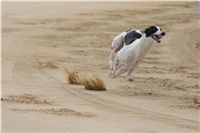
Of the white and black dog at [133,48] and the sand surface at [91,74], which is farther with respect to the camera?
the white and black dog at [133,48]

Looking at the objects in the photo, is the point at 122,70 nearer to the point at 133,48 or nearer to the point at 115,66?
the point at 115,66

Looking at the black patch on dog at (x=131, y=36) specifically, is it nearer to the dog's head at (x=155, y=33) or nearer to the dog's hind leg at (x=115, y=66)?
the dog's hind leg at (x=115, y=66)

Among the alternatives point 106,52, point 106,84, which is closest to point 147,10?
point 106,52

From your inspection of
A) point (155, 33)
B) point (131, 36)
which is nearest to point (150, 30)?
point (155, 33)

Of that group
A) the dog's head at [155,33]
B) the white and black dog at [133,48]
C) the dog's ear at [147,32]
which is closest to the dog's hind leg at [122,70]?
the white and black dog at [133,48]

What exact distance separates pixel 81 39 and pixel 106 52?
3137mm

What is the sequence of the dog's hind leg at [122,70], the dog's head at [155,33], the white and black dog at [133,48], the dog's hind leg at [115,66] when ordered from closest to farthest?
the dog's head at [155,33], the white and black dog at [133,48], the dog's hind leg at [122,70], the dog's hind leg at [115,66]

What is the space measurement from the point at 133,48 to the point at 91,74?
1.75 metres

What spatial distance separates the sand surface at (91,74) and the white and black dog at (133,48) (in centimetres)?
32

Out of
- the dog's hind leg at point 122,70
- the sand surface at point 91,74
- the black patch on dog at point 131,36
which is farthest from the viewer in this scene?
the black patch on dog at point 131,36

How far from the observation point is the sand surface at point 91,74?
961 cm

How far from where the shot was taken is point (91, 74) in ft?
49.8

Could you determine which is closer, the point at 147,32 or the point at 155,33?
the point at 155,33

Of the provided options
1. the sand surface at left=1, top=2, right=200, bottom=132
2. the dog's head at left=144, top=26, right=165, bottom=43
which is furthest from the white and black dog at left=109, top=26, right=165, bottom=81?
the sand surface at left=1, top=2, right=200, bottom=132
